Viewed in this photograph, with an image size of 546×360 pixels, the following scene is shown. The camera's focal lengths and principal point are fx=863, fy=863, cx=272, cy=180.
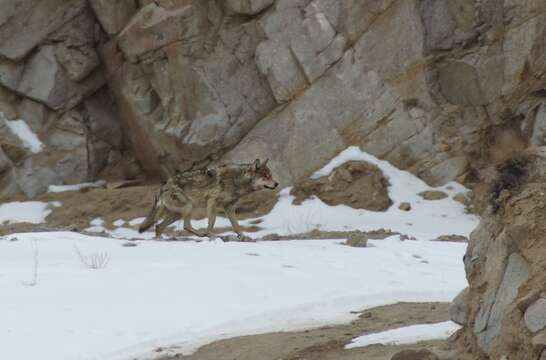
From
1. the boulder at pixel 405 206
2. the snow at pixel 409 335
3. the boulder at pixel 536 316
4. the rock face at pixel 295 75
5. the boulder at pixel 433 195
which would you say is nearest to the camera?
the boulder at pixel 536 316

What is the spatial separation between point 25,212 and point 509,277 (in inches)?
757

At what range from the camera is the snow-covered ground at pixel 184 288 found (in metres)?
7.48

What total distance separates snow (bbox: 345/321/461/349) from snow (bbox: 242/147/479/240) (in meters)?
11.1

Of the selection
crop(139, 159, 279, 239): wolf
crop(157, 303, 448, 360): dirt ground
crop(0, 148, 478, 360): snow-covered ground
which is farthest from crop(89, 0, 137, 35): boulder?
crop(157, 303, 448, 360): dirt ground

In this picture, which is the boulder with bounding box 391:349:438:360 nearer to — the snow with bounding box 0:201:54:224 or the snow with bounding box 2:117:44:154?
the snow with bounding box 0:201:54:224

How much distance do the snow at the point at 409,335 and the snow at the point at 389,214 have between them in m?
11.1

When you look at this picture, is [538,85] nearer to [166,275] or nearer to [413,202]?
[413,202]

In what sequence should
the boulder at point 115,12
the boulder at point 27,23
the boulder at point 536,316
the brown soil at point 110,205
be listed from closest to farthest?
1. the boulder at point 536,316
2. the brown soil at point 110,205
3. the boulder at point 27,23
4. the boulder at point 115,12

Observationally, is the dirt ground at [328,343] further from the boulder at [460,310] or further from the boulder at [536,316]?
the boulder at [536,316]

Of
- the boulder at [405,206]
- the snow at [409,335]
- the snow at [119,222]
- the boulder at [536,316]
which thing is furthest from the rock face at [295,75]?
the boulder at [536,316]

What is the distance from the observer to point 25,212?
22.5 meters

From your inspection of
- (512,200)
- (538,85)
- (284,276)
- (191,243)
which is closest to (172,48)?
(538,85)

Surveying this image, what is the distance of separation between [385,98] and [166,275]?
38.8ft

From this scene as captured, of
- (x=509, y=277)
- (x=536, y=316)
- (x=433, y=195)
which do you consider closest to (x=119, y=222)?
(x=433, y=195)
